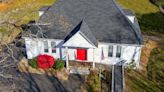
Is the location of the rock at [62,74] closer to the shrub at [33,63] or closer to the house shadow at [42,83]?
the house shadow at [42,83]

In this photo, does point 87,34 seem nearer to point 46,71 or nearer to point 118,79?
point 118,79

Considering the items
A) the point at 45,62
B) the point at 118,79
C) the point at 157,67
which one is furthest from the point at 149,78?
the point at 45,62

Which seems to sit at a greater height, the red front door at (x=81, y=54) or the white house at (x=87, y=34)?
the white house at (x=87, y=34)

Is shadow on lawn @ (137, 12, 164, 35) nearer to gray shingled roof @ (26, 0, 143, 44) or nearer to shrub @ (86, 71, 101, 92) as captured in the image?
gray shingled roof @ (26, 0, 143, 44)

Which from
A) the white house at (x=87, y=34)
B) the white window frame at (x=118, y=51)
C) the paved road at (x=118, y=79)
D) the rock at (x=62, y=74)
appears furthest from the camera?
the white window frame at (x=118, y=51)

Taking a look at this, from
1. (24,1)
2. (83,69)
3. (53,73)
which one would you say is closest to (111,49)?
(83,69)

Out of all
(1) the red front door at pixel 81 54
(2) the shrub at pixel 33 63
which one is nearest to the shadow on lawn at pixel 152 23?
(1) the red front door at pixel 81 54

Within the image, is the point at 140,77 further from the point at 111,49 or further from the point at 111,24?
the point at 111,24
